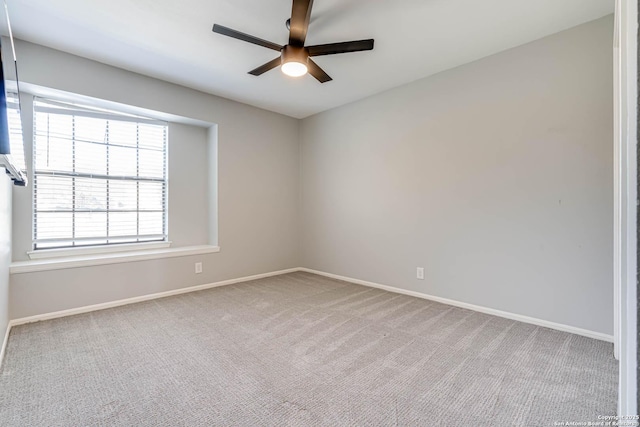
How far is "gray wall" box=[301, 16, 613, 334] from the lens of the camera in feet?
7.80

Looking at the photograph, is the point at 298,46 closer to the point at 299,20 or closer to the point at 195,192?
the point at 299,20

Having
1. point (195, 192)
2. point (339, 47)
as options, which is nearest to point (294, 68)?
point (339, 47)

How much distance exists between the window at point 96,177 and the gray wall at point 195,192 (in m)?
0.17

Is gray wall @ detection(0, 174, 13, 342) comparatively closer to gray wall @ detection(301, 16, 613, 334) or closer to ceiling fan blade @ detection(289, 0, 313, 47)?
ceiling fan blade @ detection(289, 0, 313, 47)

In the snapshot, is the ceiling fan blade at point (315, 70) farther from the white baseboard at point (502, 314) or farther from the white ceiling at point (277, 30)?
the white baseboard at point (502, 314)

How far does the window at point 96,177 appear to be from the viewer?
9.91ft

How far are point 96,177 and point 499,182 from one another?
435cm

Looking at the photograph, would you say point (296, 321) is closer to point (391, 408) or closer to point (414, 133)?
point (391, 408)

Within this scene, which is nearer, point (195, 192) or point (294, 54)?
point (294, 54)

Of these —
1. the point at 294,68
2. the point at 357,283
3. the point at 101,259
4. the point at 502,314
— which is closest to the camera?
the point at 294,68

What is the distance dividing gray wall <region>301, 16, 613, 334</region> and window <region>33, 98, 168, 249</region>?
2633 mm

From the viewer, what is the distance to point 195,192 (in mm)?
4098

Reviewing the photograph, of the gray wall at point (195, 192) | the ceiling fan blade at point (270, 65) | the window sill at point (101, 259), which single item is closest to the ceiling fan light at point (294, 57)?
the ceiling fan blade at point (270, 65)

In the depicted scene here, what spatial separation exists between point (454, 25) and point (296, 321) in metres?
2.95
